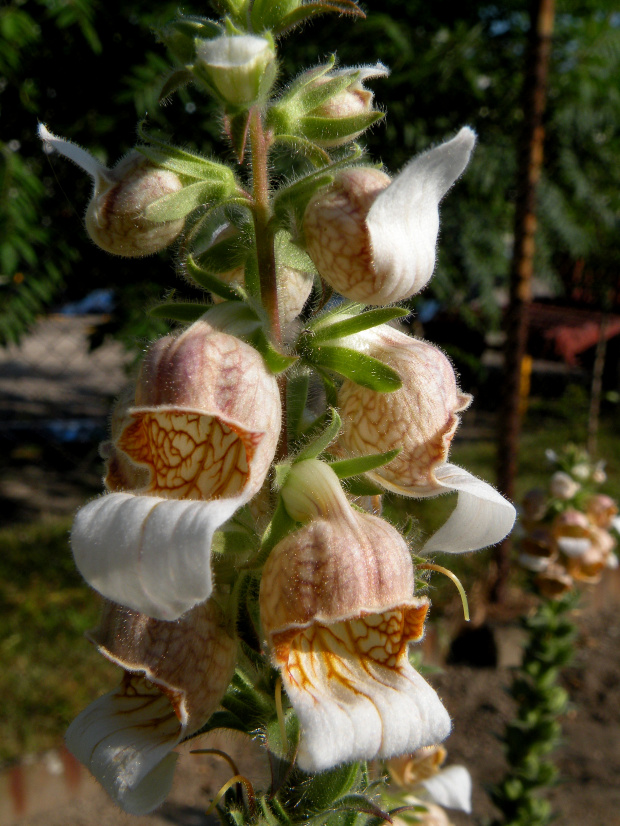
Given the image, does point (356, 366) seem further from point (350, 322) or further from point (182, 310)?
point (182, 310)

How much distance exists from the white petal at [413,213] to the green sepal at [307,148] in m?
0.18

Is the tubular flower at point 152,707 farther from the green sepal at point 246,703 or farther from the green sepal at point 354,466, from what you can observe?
the green sepal at point 354,466

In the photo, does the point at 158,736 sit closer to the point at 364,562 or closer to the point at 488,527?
the point at 364,562

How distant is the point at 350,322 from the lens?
70 centimetres

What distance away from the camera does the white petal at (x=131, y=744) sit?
0.64 meters

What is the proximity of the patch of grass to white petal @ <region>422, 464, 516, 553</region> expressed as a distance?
2.42m

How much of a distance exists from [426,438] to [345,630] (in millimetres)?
203

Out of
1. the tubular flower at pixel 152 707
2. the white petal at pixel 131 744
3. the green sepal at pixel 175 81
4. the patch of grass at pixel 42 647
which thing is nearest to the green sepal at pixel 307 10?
the green sepal at pixel 175 81

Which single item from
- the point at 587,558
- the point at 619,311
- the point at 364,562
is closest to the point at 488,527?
the point at 364,562

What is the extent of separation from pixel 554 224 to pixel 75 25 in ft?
7.63

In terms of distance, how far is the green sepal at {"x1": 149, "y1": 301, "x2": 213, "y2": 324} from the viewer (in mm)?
719

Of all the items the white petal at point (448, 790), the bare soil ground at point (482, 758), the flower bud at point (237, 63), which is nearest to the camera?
the flower bud at point (237, 63)

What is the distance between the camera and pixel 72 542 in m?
0.54

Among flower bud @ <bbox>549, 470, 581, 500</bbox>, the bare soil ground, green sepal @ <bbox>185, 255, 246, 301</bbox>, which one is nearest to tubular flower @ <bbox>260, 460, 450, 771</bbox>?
green sepal @ <bbox>185, 255, 246, 301</bbox>
